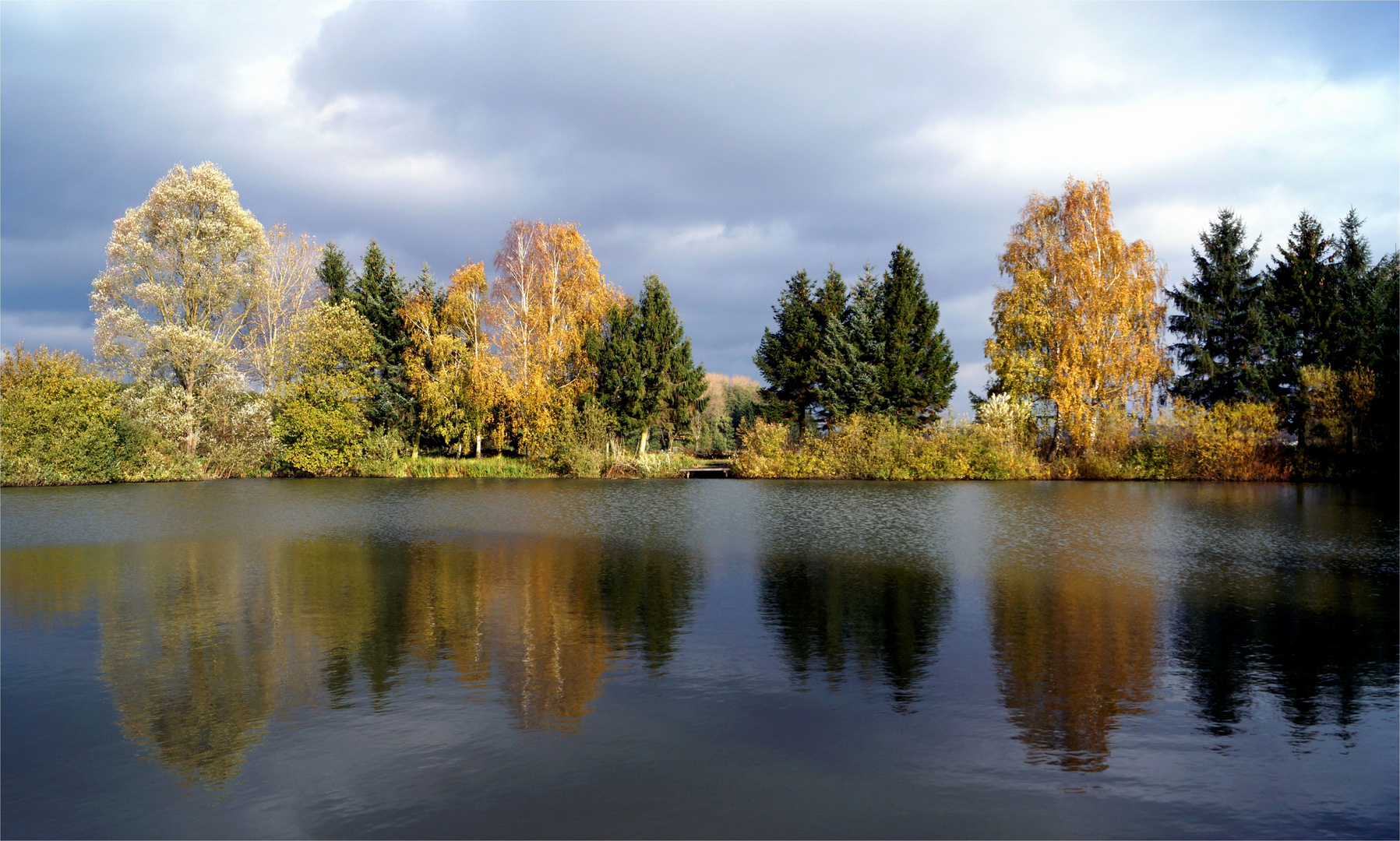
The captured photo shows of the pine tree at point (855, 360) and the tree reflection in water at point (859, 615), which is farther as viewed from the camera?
the pine tree at point (855, 360)

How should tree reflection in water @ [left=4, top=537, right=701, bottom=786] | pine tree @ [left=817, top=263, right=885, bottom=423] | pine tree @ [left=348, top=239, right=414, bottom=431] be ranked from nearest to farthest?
tree reflection in water @ [left=4, top=537, right=701, bottom=786], pine tree @ [left=817, top=263, right=885, bottom=423], pine tree @ [left=348, top=239, right=414, bottom=431]

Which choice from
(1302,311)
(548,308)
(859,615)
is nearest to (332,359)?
(548,308)

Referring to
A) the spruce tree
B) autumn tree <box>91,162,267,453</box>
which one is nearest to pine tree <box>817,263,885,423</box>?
the spruce tree

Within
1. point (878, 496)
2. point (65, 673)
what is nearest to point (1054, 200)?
point (878, 496)

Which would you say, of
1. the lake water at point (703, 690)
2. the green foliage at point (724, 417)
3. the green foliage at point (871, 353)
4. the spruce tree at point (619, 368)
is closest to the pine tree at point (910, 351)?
the green foliage at point (871, 353)

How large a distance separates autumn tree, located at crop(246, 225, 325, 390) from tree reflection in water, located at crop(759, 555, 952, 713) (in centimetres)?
3984

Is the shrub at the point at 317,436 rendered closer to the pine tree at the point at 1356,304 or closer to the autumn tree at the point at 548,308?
the autumn tree at the point at 548,308

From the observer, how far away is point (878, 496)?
108 ft

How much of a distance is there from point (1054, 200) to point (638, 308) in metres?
24.3

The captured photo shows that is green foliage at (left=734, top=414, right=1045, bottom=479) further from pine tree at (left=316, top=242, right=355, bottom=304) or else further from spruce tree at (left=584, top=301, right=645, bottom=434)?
pine tree at (left=316, top=242, right=355, bottom=304)

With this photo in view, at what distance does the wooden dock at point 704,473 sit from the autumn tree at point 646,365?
9.84ft

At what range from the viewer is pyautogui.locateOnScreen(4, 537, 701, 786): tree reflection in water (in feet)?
28.2

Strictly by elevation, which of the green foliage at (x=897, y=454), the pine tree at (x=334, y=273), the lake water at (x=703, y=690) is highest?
the pine tree at (x=334, y=273)

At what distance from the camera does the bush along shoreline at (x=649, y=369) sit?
40312 millimetres
